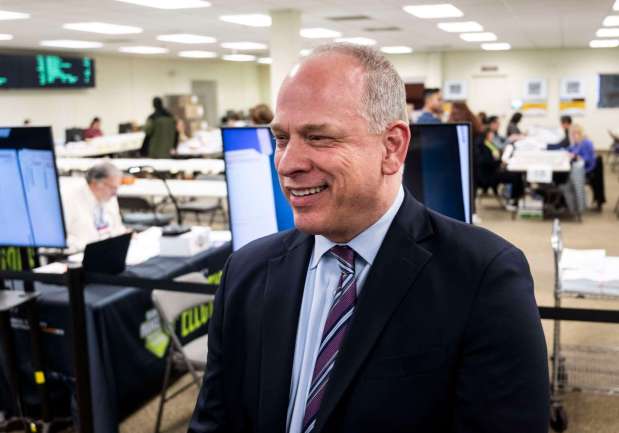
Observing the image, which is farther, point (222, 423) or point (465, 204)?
point (465, 204)

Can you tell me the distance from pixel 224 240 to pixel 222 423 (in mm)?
2751

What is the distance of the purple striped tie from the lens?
3.57ft

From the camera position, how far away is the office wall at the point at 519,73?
16797 mm

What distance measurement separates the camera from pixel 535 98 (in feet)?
57.1

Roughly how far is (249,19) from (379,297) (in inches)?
353

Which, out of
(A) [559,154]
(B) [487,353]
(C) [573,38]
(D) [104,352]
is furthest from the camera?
(C) [573,38]

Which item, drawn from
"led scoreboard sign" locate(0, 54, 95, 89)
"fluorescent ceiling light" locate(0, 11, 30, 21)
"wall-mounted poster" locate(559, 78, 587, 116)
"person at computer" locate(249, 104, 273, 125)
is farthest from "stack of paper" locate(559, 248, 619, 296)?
"wall-mounted poster" locate(559, 78, 587, 116)

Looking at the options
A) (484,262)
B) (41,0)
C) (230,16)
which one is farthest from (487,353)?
(230,16)

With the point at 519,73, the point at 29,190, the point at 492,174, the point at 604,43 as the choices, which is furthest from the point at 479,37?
the point at 29,190

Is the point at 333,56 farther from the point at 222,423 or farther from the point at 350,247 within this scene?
the point at 222,423

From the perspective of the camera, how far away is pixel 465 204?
2.27 m

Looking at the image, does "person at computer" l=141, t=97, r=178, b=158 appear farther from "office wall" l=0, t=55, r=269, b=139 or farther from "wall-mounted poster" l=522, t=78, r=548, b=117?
"wall-mounted poster" l=522, t=78, r=548, b=117

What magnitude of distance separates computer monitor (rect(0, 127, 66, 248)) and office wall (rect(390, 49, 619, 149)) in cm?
1582

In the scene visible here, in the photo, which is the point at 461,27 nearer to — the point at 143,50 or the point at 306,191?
the point at 143,50
